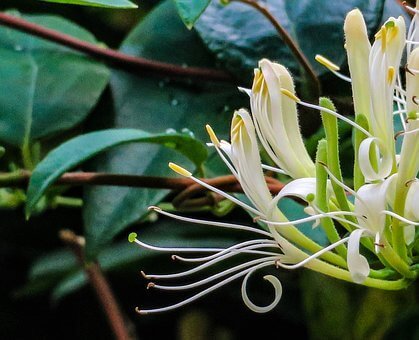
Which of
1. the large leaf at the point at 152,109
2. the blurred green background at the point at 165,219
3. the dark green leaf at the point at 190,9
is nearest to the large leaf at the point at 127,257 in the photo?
the blurred green background at the point at 165,219

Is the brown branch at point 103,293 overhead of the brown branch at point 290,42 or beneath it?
beneath

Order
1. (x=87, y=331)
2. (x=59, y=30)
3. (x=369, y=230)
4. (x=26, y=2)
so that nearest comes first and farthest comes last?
(x=369, y=230) → (x=59, y=30) → (x=26, y=2) → (x=87, y=331)

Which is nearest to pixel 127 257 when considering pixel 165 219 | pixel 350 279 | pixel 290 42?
pixel 165 219

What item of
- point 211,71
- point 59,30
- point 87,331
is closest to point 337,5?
point 211,71

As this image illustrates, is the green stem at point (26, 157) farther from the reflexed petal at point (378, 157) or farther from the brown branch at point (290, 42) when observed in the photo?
the reflexed petal at point (378, 157)

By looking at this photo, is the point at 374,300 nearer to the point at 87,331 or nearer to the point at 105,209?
the point at 105,209

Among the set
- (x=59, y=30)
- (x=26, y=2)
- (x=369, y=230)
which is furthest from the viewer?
(x=26, y=2)

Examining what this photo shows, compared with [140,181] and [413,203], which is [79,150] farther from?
[413,203]
